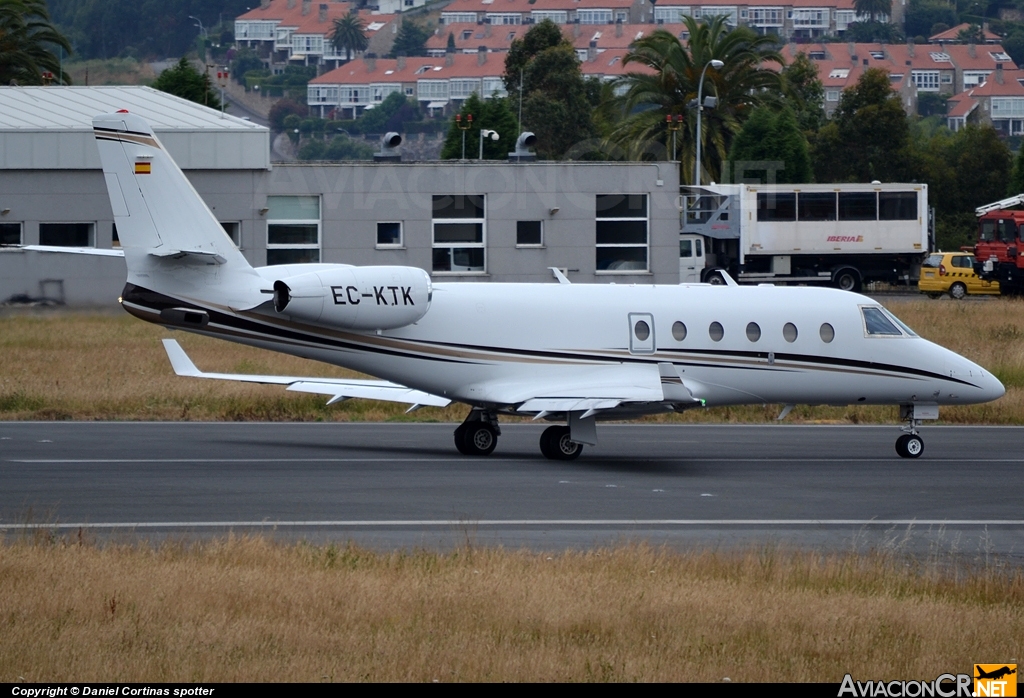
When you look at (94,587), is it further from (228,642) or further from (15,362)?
(15,362)

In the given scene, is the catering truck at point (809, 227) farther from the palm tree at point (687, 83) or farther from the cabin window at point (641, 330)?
the cabin window at point (641, 330)

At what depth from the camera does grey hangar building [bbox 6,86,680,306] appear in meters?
43.5

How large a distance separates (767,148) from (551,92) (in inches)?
1039

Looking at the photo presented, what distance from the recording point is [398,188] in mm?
47844

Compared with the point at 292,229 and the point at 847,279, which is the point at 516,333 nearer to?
the point at 292,229

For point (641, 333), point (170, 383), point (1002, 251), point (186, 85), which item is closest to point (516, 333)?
point (641, 333)

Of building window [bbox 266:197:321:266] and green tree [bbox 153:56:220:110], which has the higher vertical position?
green tree [bbox 153:56:220:110]

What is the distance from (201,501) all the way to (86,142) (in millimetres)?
29624

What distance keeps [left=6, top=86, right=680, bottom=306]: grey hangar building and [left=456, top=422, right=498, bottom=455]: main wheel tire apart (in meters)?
23.5

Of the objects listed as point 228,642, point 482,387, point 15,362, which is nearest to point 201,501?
point 482,387

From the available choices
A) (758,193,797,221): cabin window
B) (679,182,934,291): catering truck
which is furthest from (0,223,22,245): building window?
(758,193,797,221): cabin window

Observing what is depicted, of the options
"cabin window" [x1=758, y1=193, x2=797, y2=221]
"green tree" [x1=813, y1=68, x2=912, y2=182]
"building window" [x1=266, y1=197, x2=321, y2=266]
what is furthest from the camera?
"green tree" [x1=813, y1=68, x2=912, y2=182]

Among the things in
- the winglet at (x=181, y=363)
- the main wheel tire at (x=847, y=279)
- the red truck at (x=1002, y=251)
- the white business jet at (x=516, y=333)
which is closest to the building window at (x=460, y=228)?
the main wheel tire at (x=847, y=279)

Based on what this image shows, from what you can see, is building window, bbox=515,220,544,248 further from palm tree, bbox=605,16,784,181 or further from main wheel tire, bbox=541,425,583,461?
main wheel tire, bbox=541,425,583,461
